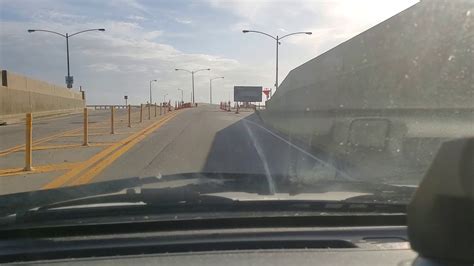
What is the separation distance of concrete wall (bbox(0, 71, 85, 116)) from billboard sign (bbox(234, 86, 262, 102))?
26.5 m

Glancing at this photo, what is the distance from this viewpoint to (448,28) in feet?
50.5

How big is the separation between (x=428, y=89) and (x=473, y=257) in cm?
1371

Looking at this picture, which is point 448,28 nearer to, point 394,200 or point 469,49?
point 469,49

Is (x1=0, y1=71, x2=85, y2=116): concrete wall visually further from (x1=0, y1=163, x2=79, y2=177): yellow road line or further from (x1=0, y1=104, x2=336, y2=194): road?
(x1=0, y1=163, x2=79, y2=177): yellow road line

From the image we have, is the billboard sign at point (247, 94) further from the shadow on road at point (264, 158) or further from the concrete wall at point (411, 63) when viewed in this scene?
the shadow on road at point (264, 158)

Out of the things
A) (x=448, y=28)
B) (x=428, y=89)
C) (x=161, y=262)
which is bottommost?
(x=161, y=262)

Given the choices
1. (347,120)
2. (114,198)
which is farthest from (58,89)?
(114,198)

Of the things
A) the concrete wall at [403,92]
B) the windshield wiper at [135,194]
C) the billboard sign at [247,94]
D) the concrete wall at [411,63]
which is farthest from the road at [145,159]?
the billboard sign at [247,94]

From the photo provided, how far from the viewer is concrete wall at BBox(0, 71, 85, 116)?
125 ft

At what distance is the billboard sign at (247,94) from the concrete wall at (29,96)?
26535 millimetres

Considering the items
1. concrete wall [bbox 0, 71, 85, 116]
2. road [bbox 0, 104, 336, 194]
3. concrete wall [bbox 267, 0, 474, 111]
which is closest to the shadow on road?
road [bbox 0, 104, 336, 194]

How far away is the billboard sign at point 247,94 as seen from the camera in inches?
3248

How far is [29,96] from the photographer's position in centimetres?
4378

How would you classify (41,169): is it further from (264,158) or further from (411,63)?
(411,63)
